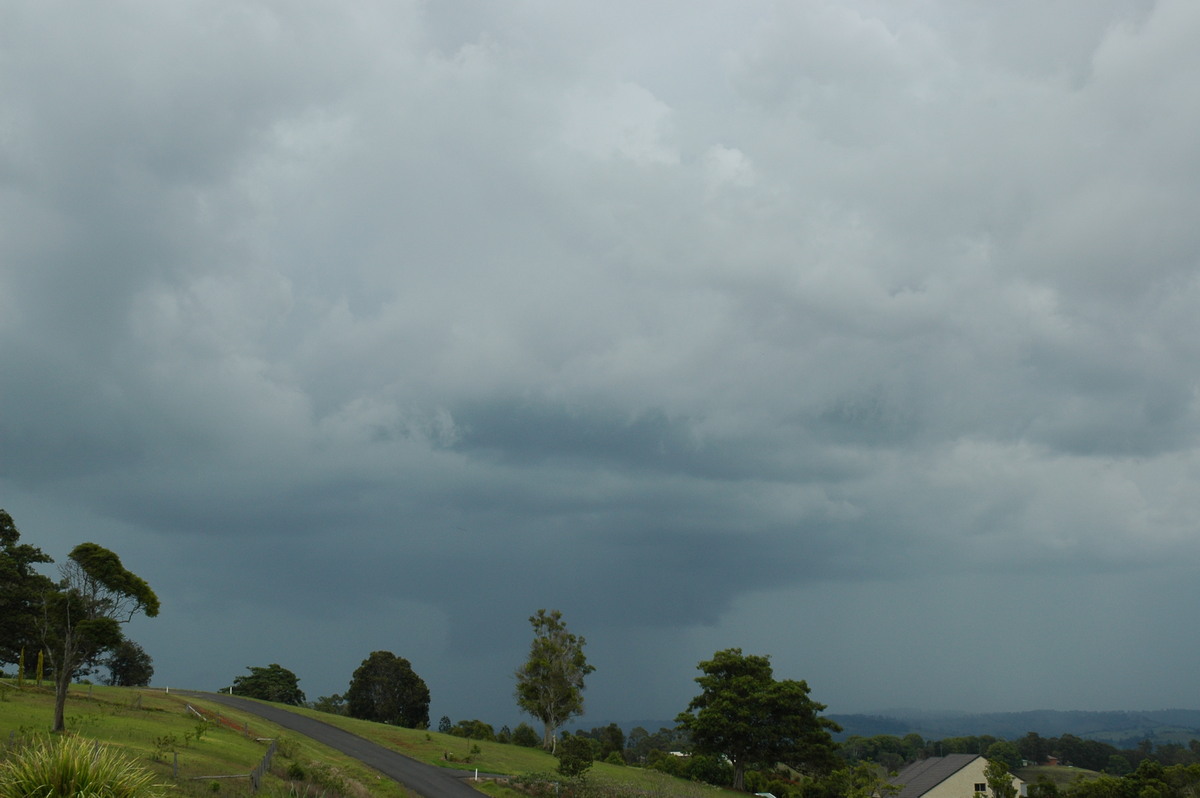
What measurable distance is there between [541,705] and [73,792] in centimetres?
6685

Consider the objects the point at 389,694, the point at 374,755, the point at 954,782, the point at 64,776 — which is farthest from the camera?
the point at 389,694

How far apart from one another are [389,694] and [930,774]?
191 ft

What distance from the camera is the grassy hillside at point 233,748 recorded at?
112ft

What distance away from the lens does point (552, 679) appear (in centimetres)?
8006

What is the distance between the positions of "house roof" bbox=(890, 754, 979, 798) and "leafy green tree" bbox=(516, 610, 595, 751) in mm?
30510

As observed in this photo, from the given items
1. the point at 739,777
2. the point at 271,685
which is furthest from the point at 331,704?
Answer: the point at 739,777

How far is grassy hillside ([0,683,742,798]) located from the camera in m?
34.1

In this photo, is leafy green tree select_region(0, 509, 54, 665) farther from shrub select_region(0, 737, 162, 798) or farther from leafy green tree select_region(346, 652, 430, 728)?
shrub select_region(0, 737, 162, 798)

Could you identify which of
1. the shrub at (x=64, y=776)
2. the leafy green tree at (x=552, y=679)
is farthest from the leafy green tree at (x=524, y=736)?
the shrub at (x=64, y=776)

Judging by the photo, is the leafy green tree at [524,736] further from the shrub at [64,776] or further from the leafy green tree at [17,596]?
the shrub at [64,776]

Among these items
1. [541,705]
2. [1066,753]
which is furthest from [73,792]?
[1066,753]

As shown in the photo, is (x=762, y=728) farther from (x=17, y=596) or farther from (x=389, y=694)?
(x=17, y=596)

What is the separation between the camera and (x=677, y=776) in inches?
2859

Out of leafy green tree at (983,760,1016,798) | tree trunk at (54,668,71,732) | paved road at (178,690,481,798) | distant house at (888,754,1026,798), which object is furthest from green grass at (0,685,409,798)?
distant house at (888,754,1026,798)
